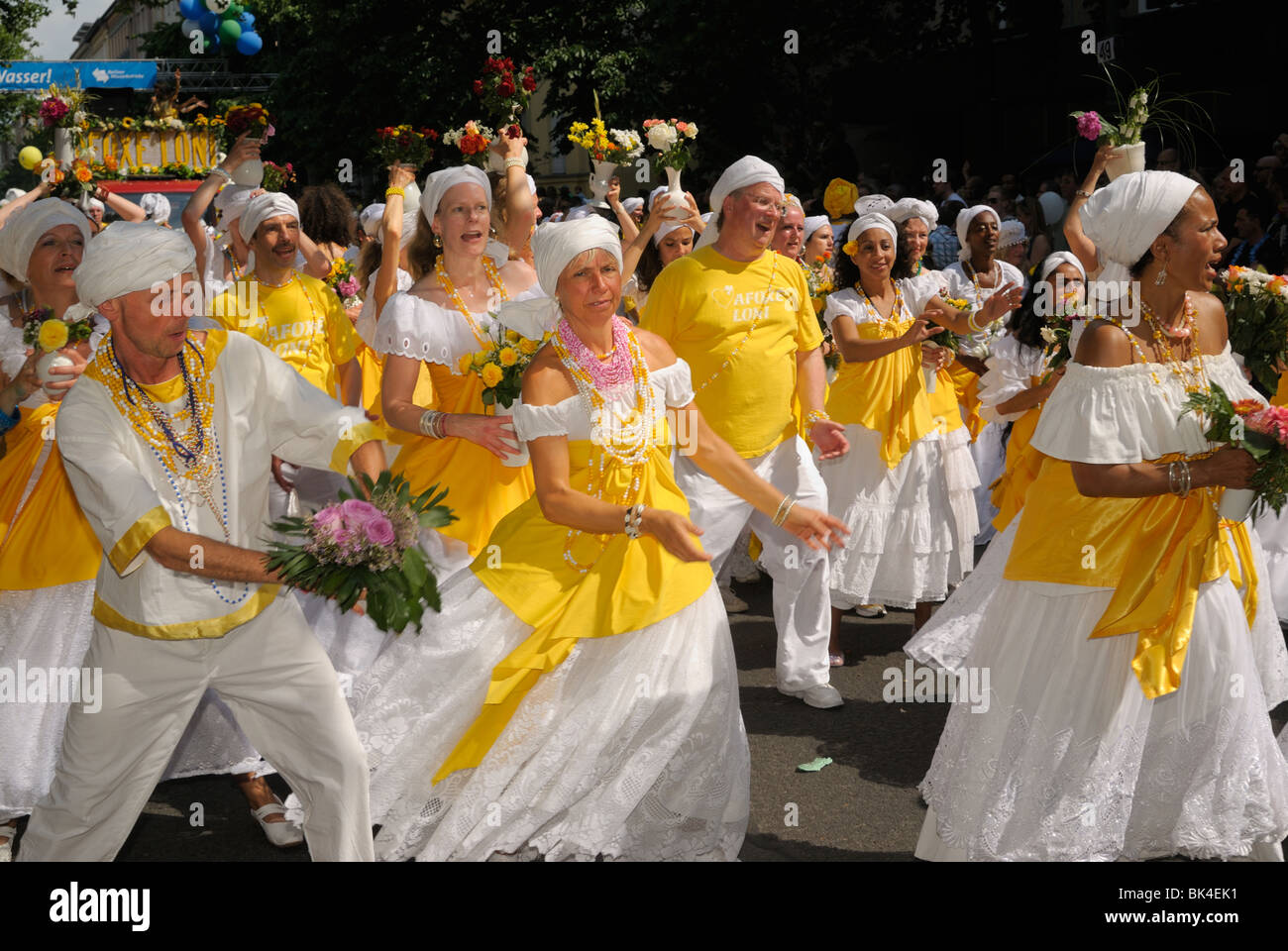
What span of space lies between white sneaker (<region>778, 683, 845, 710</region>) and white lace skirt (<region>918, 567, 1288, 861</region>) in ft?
7.42

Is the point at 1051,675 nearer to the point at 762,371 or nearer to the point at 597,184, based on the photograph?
the point at 762,371

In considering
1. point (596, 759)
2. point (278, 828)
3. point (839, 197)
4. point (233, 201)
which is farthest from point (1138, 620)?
point (839, 197)

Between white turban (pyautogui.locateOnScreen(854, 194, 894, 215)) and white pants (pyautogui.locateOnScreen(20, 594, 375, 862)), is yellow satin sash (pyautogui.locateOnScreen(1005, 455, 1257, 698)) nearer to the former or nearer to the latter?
white pants (pyautogui.locateOnScreen(20, 594, 375, 862))

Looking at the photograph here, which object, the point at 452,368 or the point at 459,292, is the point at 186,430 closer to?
the point at 452,368

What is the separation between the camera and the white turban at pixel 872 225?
8.31 m

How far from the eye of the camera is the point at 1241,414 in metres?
4.31

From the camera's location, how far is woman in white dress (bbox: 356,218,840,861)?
4.77m

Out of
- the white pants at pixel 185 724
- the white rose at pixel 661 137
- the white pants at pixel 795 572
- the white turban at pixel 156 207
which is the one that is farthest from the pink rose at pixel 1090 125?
the white turban at pixel 156 207

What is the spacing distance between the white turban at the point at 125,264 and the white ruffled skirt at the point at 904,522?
191 inches

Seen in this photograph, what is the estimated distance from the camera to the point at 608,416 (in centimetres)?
Result: 491

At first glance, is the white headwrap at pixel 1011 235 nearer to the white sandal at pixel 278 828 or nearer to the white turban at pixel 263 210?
the white turban at pixel 263 210

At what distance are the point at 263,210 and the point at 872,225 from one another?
132 inches

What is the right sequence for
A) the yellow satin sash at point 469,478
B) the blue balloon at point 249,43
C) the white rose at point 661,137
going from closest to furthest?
the yellow satin sash at point 469,478, the white rose at point 661,137, the blue balloon at point 249,43
